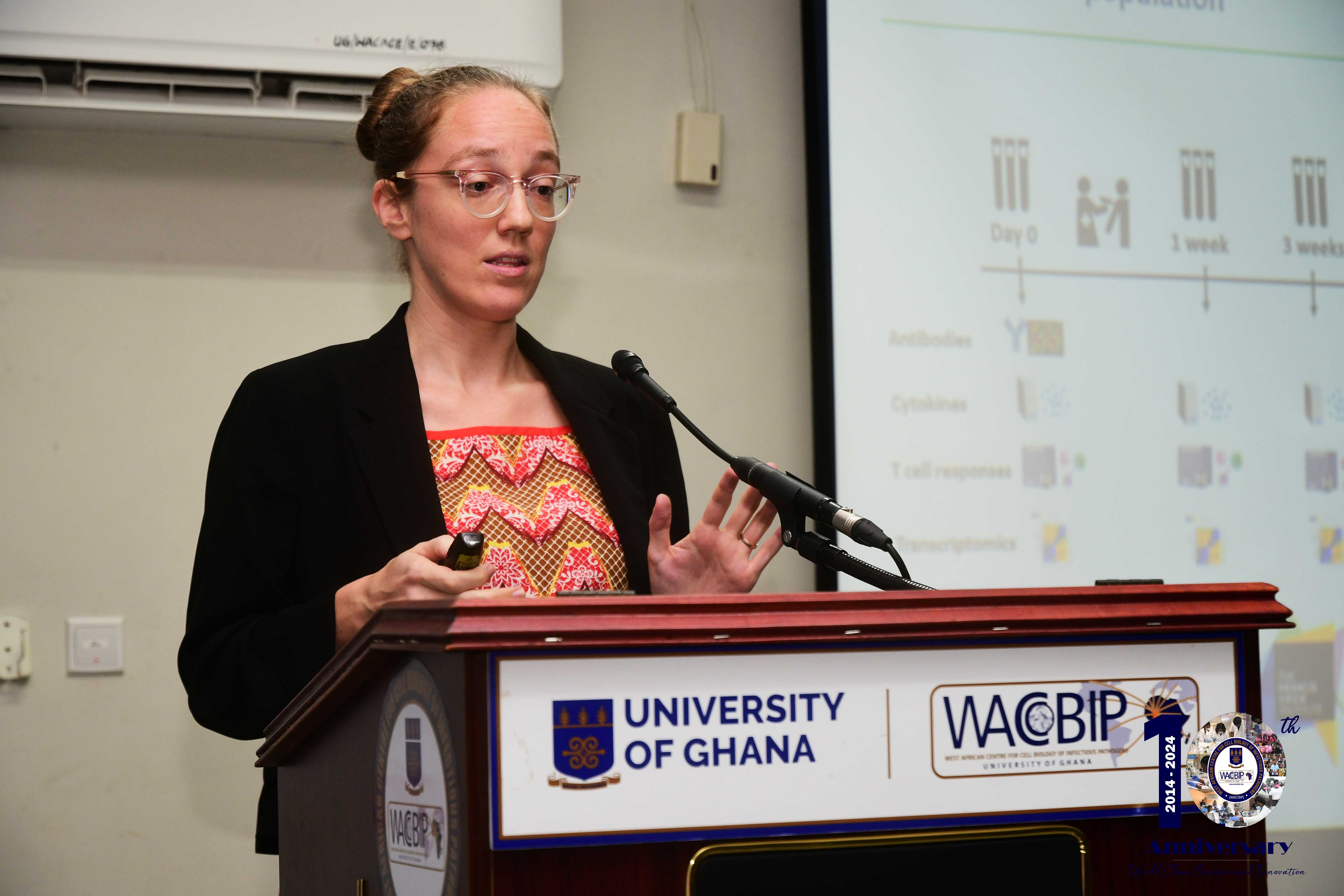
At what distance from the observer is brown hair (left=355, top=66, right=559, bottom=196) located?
1520 mm

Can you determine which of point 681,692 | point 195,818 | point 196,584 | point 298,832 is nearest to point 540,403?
point 196,584

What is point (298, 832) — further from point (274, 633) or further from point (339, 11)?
point (339, 11)

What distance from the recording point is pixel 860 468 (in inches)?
101

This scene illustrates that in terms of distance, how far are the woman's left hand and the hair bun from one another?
677 millimetres

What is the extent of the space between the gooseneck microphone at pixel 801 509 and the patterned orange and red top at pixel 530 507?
0.26 m

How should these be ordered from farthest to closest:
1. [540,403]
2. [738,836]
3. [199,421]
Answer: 1. [199,421]
2. [540,403]
3. [738,836]

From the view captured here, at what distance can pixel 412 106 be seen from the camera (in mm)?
1544

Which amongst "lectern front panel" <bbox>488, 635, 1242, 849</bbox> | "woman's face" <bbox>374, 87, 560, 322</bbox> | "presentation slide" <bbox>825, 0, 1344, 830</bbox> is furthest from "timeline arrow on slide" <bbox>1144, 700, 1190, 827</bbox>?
"presentation slide" <bbox>825, 0, 1344, 830</bbox>

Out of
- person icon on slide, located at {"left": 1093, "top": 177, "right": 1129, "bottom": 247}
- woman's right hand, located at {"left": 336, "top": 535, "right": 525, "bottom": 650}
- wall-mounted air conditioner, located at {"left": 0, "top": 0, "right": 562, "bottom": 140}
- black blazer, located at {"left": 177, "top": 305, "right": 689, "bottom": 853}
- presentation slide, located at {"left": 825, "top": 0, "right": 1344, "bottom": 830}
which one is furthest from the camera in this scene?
person icon on slide, located at {"left": 1093, "top": 177, "right": 1129, "bottom": 247}

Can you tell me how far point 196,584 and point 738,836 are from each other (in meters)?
0.74

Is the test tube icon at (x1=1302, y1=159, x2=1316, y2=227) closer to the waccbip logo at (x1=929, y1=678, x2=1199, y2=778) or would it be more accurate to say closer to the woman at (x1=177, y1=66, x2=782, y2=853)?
the woman at (x1=177, y1=66, x2=782, y2=853)

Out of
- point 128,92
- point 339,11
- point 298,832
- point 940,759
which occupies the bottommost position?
point 298,832

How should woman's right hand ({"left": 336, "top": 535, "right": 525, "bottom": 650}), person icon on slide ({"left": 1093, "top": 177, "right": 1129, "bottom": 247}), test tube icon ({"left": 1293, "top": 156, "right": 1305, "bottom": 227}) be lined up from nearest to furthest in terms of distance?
woman's right hand ({"left": 336, "top": 535, "right": 525, "bottom": 650}) → person icon on slide ({"left": 1093, "top": 177, "right": 1129, "bottom": 247}) → test tube icon ({"left": 1293, "top": 156, "right": 1305, "bottom": 227})

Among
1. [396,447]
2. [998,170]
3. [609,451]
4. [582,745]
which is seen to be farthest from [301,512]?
[998,170]
